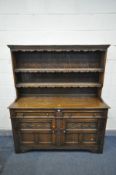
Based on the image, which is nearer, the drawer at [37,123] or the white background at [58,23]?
the drawer at [37,123]

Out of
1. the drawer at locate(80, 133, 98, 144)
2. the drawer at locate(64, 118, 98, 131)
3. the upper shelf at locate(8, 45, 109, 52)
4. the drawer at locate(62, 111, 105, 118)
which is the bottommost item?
the drawer at locate(80, 133, 98, 144)

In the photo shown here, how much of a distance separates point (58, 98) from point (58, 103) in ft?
0.81

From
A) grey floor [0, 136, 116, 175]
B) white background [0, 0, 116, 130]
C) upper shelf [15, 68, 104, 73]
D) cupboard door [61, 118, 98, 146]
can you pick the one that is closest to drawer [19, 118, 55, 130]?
cupboard door [61, 118, 98, 146]

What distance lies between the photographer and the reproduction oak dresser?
2.23 m

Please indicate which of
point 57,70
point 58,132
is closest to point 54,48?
point 57,70

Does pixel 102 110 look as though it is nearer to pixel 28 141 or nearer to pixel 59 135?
pixel 59 135

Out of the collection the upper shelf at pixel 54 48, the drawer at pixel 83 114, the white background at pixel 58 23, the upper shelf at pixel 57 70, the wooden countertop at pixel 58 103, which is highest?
the white background at pixel 58 23

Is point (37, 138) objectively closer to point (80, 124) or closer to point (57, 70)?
point (80, 124)

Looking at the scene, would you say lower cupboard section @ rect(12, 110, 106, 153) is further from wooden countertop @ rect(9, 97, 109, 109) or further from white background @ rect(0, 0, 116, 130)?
white background @ rect(0, 0, 116, 130)

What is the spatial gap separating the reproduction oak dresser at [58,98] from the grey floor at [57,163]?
115mm

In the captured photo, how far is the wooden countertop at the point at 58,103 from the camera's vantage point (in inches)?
87.4

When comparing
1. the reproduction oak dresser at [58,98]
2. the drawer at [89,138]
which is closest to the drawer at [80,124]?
the reproduction oak dresser at [58,98]

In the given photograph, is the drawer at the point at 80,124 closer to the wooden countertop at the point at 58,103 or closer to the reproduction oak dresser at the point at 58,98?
the reproduction oak dresser at the point at 58,98

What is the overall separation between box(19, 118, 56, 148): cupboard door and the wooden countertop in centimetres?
22
